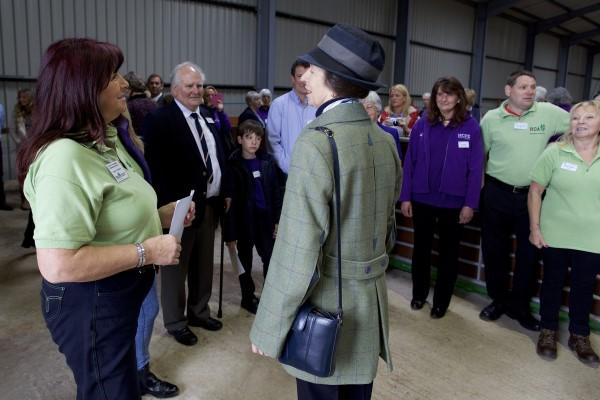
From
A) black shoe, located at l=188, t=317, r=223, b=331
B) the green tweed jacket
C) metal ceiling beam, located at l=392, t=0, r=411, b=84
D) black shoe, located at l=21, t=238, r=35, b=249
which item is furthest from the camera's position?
metal ceiling beam, located at l=392, t=0, r=411, b=84

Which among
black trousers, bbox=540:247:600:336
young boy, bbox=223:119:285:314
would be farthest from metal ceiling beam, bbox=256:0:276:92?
black trousers, bbox=540:247:600:336

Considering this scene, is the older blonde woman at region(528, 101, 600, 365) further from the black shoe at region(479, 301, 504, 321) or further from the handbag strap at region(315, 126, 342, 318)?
the handbag strap at region(315, 126, 342, 318)

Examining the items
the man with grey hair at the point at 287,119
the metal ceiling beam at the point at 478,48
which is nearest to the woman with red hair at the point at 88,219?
the man with grey hair at the point at 287,119

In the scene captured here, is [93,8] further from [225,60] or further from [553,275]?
[553,275]

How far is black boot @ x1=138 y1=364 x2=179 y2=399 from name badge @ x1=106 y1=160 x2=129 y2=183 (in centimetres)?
124

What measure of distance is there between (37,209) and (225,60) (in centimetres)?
805

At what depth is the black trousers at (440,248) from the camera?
3102 mm

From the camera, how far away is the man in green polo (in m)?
2.89

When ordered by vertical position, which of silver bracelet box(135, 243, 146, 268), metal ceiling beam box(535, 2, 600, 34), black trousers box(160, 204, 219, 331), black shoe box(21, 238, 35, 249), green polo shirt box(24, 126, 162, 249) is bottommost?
black shoe box(21, 238, 35, 249)

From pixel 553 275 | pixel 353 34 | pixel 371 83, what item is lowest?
pixel 553 275

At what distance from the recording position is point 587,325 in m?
2.69

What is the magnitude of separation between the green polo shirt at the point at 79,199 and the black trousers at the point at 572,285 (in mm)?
2335

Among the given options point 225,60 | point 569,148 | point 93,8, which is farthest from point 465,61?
point 569,148

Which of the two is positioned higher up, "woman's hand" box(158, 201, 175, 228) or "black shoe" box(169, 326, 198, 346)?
"woman's hand" box(158, 201, 175, 228)
